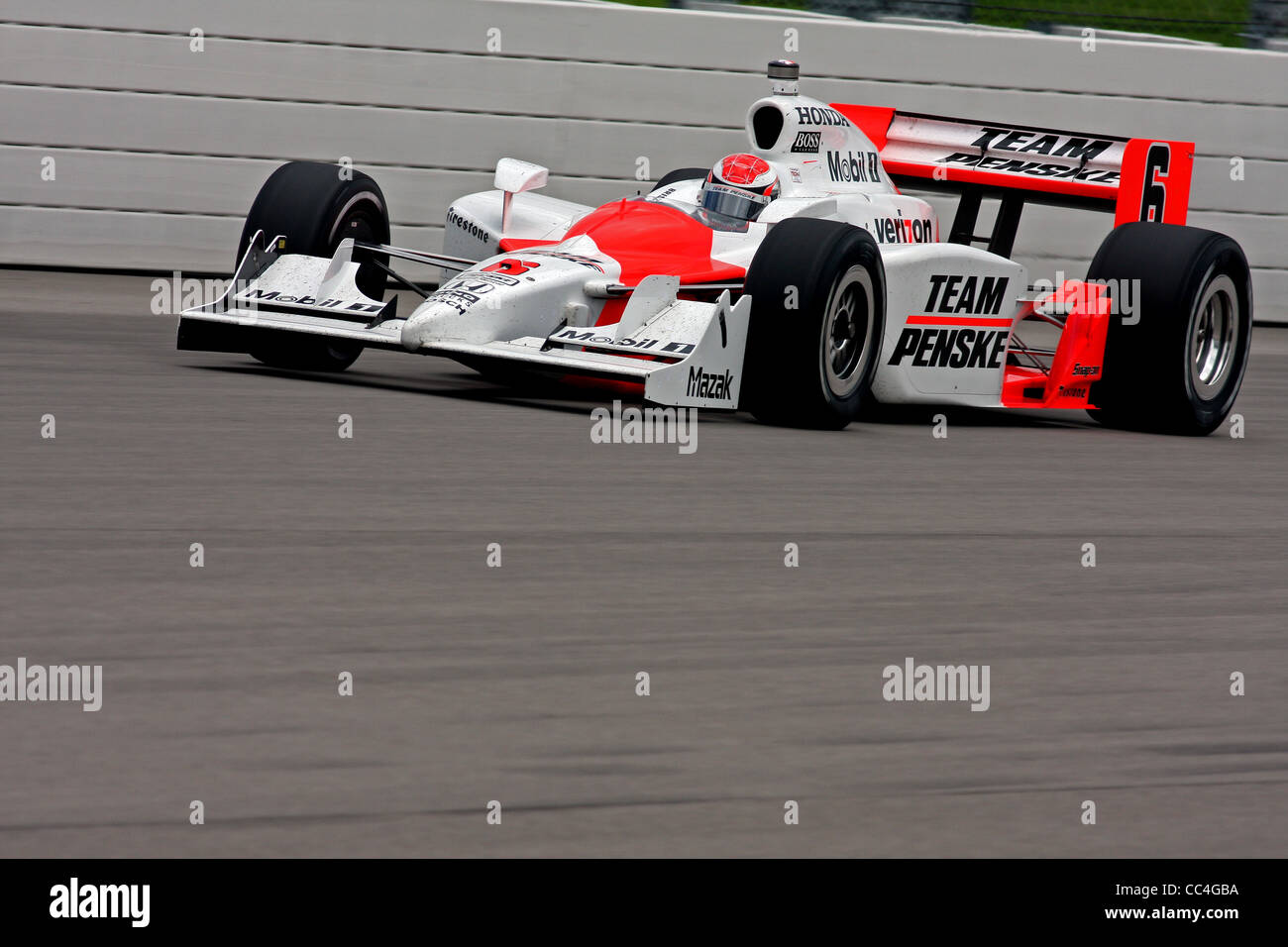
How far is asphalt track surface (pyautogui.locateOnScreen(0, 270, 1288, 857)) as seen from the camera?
320 centimetres

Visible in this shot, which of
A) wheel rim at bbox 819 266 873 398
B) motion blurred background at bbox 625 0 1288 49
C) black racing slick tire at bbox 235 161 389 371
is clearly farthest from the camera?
motion blurred background at bbox 625 0 1288 49

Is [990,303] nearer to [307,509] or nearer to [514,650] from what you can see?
[307,509]

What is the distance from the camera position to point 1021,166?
9883 mm

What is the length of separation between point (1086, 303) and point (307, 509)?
15.1 feet

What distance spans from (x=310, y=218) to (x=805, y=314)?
92.3 inches

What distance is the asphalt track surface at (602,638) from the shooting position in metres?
3.20

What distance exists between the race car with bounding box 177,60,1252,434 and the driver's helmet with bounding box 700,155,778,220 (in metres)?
0.01

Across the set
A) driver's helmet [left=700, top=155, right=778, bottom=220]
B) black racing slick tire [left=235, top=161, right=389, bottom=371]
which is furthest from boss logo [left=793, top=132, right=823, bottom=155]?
black racing slick tire [left=235, top=161, right=389, bottom=371]

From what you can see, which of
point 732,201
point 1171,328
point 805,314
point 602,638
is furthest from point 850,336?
point 602,638

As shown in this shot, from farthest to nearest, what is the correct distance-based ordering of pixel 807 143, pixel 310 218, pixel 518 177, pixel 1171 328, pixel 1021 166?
pixel 1021 166, pixel 518 177, pixel 807 143, pixel 1171 328, pixel 310 218

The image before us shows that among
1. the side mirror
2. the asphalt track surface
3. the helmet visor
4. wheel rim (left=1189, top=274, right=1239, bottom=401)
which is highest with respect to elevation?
the side mirror

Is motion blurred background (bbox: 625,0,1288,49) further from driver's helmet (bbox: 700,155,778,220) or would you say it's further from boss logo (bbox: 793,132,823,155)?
driver's helmet (bbox: 700,155,778,220)

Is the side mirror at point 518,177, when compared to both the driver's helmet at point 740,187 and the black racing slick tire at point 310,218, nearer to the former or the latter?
the black racing slick tire at point 310,218

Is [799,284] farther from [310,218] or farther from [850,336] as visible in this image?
[310,218]
